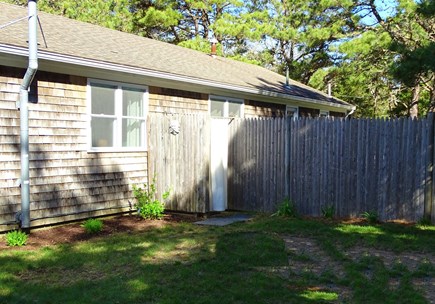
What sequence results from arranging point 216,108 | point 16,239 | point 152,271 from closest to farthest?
1. point 152,271
2. point 16,239
3. point 216,108

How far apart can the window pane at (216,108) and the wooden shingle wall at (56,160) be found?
11.2ft

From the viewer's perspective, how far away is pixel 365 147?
900 cm

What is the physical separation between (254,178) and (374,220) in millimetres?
2804

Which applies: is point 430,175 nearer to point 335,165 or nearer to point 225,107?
point 335,165

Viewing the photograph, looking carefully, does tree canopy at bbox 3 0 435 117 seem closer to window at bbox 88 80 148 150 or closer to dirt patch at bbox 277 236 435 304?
window at bbox 88 80 148 150

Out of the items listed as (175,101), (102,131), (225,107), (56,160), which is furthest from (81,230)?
(225,107)

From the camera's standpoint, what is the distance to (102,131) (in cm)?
932

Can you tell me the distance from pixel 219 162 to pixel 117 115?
2427mm

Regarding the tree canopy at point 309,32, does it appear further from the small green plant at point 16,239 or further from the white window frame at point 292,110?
the small green plant at point 16,239

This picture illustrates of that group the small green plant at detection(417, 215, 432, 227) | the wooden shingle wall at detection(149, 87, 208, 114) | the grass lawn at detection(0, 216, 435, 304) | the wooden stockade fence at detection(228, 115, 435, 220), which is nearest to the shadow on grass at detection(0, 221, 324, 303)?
the grass lawn at detection(0, 216, 435, 304)

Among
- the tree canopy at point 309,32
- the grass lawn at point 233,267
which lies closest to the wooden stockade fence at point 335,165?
the grass lawn at point 233,267

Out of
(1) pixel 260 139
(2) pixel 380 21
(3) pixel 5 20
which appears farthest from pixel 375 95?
(3) pixel 5 20

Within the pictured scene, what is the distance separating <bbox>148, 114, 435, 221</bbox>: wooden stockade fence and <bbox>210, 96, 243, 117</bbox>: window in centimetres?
171

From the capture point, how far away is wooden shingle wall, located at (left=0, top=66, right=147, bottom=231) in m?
7.57
